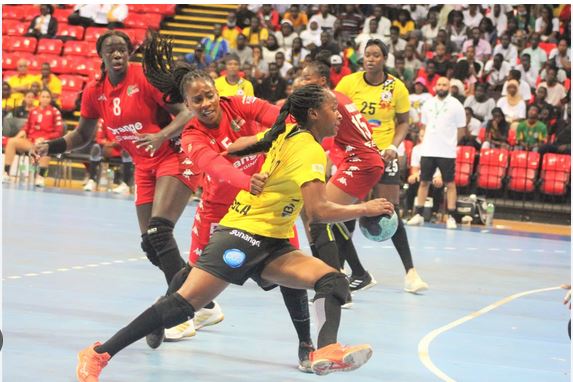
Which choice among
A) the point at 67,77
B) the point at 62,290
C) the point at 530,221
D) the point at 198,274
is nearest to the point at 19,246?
the point at 62,290

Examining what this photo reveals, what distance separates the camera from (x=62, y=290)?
7863mm

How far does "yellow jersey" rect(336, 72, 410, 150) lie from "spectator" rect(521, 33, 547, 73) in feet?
32.8

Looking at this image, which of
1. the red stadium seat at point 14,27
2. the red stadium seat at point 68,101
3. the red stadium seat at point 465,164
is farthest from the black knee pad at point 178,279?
the red stadium seat at point 14,27

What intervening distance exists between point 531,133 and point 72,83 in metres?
9.30

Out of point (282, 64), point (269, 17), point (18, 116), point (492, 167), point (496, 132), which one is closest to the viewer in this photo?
point (492, 167)

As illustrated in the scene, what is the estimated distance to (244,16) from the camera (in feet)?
70.3

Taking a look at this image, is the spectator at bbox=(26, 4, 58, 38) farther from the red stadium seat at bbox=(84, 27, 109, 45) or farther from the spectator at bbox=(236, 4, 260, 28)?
the spectator at bbox=(236, 4, 260, 28)

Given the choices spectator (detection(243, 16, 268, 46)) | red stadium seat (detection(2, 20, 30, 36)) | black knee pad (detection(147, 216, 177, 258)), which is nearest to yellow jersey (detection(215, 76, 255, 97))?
black knee pad (detection(147, 216, 177, 258))

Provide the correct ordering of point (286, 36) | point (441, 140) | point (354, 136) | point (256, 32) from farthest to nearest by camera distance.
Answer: point (256, 32)
point (286, 36)
point (441, 140)
point (354, 136)

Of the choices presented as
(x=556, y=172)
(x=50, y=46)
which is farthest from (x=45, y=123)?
(x=556, y=172)

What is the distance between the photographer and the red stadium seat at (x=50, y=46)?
2205 centimetres

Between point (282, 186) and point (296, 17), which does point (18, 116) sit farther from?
point (282, 186)

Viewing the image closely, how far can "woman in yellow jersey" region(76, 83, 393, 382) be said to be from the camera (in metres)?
4.94

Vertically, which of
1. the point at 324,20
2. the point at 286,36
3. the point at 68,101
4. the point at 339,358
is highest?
the point at 324,20
